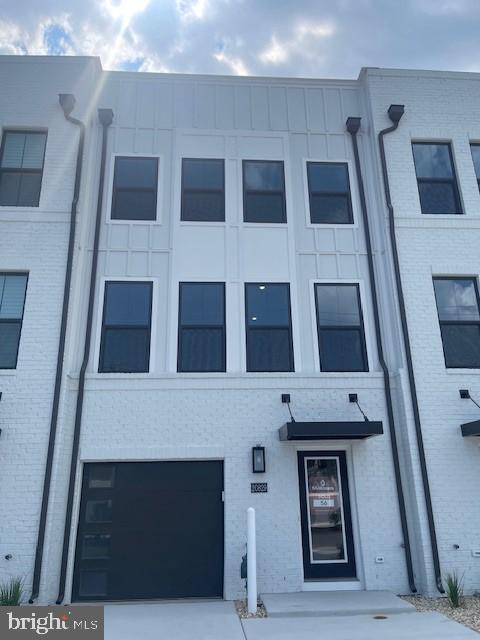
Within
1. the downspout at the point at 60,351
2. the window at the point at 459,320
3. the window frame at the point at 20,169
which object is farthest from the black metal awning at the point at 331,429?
the window frame at the point at 20,169

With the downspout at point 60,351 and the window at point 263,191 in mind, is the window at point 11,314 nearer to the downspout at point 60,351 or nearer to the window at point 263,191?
the downspout at point 60,351

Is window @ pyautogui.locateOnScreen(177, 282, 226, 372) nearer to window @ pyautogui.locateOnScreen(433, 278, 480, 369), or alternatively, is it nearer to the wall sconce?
the wall sconce

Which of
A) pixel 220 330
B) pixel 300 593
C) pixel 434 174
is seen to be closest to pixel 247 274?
pixel 220 330

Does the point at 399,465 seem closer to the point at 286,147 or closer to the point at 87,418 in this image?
the point at 87,418

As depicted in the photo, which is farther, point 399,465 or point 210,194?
point 210,194

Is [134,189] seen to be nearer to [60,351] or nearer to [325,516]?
[60,351]

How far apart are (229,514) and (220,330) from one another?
3.05 meters

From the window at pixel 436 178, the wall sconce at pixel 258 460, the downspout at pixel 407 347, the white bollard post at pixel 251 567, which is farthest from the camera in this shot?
the window at pixel 436 178

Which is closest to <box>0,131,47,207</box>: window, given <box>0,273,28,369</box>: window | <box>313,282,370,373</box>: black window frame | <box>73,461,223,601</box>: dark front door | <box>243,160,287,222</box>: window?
<box>0,273,28,369</box>: window

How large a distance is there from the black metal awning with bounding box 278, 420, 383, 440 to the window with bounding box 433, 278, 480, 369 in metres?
2.16

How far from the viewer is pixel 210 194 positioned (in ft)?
29.7

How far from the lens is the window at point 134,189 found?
8773 millimetres

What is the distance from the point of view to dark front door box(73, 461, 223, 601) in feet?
22.3

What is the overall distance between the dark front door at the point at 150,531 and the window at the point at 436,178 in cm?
652
